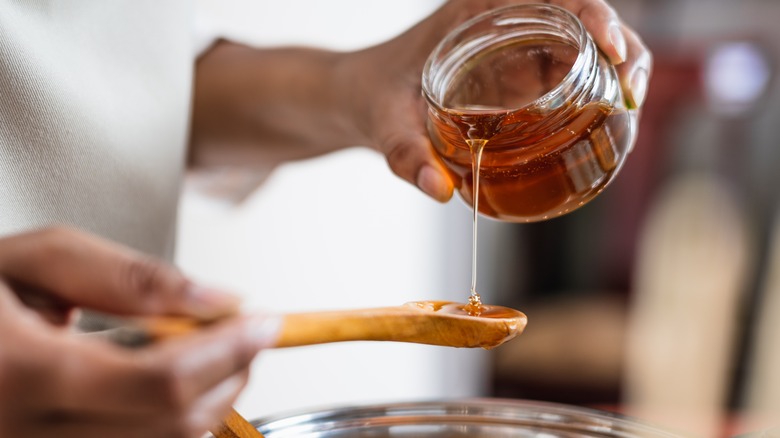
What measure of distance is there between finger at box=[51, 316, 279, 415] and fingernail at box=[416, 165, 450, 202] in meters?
0.37

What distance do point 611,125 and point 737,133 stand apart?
2.05 metres

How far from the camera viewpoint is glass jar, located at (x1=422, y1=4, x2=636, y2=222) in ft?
2.21

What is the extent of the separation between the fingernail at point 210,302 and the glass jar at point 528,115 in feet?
1.06

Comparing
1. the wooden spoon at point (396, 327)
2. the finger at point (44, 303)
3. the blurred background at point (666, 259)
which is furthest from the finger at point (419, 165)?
the blurred background at point (666, 259)

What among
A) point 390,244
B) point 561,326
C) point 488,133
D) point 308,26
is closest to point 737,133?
point 561,326

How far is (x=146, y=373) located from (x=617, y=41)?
0.50 m

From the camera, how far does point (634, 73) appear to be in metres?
0.75

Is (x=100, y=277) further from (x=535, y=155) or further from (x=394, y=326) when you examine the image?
(x=535, y=155)

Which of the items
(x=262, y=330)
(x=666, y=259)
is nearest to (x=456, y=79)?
(x=262, y=330)

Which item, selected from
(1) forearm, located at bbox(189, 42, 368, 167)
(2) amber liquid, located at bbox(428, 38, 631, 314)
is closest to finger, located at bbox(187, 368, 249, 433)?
(2) amber liquid, located at bbox(428, 38, 631, 314)

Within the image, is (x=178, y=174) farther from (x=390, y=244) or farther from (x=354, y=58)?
(x=390, y=244)

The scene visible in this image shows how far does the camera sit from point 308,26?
1.75 m

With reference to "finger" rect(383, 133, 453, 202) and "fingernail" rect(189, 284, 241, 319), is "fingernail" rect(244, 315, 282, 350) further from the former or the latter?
"finger" rect(383, 133, 453, 202)

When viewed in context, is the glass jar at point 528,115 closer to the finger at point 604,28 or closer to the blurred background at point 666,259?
the finger at point 604,28
